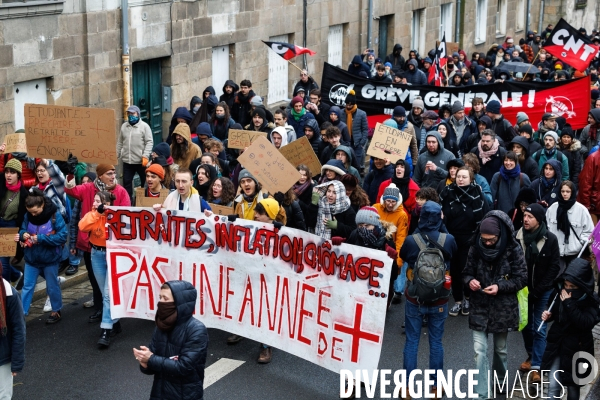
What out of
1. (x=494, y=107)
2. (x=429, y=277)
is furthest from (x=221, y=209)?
(x=494, y=107)

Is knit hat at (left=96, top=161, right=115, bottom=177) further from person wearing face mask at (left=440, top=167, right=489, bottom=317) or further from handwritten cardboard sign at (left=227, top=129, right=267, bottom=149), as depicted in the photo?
handwritten cardboard sign at (left=227, top=129, right=267, bottom=149)

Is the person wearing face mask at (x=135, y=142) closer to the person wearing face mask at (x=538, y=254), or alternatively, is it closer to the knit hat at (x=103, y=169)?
the knit hat at (x=103, y=169)

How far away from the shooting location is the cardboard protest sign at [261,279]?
25.7ft

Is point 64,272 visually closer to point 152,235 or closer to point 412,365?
point 152,235

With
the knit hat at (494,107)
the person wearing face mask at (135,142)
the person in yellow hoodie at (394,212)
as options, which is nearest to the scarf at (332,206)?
the person in yellow hoodie at (394,212)

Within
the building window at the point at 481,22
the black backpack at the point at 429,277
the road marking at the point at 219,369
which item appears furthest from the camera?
the building window at the point at 481,22

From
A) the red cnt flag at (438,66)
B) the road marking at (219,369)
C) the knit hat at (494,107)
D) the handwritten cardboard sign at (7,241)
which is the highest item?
the red cnt flag at (438,66)

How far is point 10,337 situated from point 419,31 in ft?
81.6

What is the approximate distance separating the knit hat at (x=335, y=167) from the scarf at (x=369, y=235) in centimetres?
226

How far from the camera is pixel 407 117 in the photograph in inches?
587

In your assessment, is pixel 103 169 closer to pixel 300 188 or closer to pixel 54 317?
pixel 54 317

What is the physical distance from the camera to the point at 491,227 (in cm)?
752

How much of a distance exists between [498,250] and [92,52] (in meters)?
9.32

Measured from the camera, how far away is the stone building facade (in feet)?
46.1
